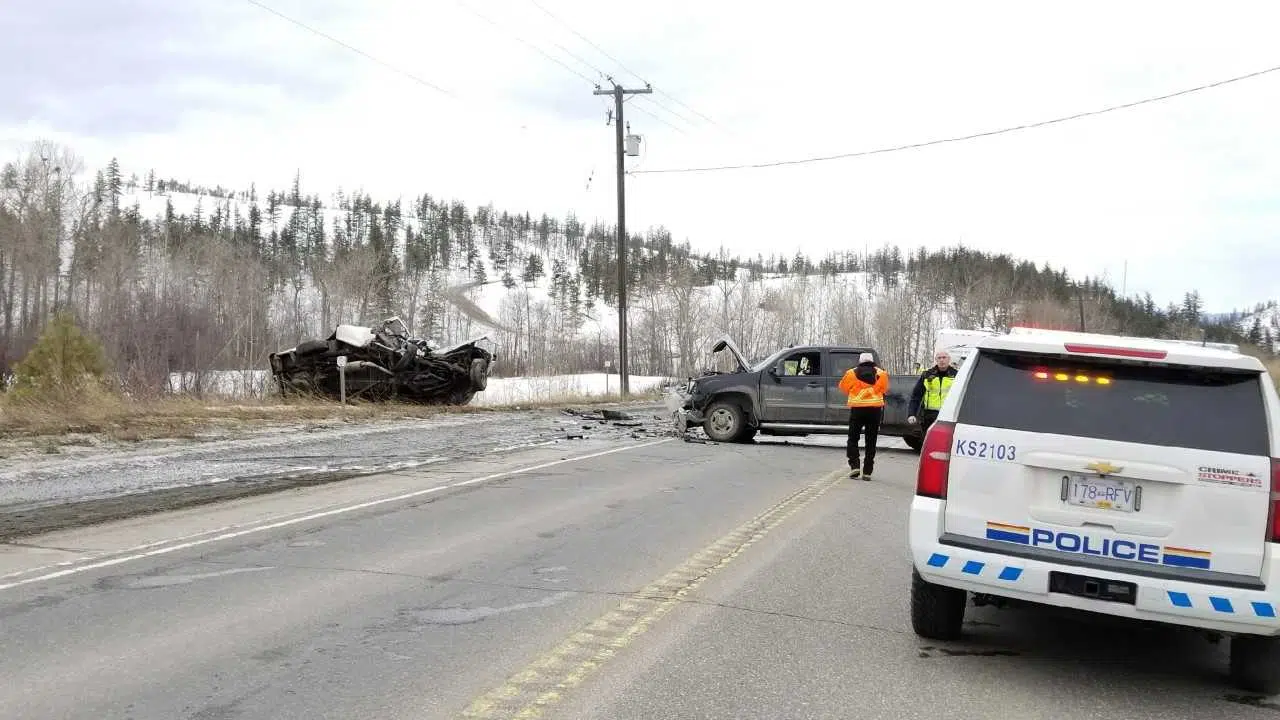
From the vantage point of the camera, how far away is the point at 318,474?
12633 mm

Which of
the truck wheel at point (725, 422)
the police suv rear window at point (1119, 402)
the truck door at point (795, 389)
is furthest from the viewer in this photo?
the truck wheel at point (725, 422)

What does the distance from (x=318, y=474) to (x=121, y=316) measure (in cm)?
4045

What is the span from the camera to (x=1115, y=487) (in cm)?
460

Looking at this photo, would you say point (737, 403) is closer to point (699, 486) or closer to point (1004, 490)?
point (699, 486)

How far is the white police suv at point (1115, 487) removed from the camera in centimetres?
438

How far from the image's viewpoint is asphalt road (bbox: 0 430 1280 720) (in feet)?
14.2

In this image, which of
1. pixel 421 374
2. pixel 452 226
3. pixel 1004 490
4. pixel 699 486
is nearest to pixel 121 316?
pixel 421 374

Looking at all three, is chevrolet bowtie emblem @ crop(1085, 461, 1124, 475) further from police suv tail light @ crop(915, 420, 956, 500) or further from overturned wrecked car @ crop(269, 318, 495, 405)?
overturned wrecked car @ crop(269, 318, 495, 405)

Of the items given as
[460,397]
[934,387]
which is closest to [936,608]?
[934,387]

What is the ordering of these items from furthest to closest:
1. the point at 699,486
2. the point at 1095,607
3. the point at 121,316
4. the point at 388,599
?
the point at 121,316 < the point at 699,486 < the point at 388,599 < the point at 1095,607

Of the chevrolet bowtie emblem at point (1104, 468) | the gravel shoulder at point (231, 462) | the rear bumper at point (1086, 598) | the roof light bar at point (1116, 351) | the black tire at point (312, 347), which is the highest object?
the black tire at point (312, 347)

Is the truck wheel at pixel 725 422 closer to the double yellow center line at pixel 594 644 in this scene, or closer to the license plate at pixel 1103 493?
the double yellow center line at pixel 594 644

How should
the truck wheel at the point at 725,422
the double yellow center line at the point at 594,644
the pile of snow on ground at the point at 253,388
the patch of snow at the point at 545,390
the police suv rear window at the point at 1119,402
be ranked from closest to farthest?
the double yellow center line at the point at 594,644 → the police suv rear window at the point at 1119,402 → the truck wheel at the point at 725,422 → the pile of snow on ground at the point at 253,388 → the patch of snow at the point at 545,390

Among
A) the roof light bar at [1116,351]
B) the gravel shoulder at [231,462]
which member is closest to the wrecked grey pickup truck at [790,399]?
the gravel shoulder at [231,462]
